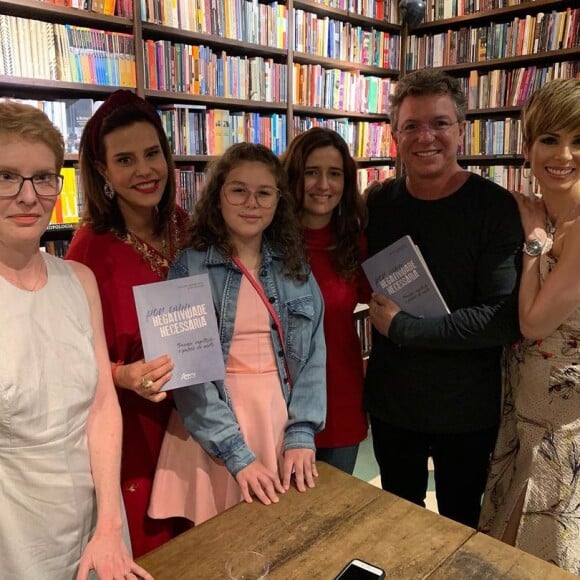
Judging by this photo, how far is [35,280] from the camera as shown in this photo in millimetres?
1086

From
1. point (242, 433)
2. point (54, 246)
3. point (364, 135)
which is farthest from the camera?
point (364, 135)

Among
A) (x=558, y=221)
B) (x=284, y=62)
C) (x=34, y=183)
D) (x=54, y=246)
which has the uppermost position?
(x=284, y=62)

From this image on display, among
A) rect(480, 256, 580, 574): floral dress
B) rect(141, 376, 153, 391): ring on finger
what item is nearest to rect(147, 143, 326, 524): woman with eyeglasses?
rect(141, 376, 153, 391): ring on finger

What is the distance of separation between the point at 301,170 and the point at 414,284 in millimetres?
478

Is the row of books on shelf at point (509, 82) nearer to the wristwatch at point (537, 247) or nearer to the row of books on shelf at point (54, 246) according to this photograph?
the wristwatch at point (537, 247)

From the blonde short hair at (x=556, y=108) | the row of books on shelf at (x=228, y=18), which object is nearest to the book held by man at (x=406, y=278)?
the blonde short hair at (x=556, y=108)

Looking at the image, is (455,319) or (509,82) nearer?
(455,319)

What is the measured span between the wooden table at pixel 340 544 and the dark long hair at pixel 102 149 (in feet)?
2.73

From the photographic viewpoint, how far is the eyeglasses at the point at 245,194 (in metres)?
1.47

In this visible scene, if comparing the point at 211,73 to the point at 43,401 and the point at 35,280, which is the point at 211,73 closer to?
the point at 35,280

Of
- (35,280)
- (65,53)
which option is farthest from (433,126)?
(65,53)

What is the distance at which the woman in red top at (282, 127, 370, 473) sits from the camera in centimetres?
170

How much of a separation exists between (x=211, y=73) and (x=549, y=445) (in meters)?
2.91

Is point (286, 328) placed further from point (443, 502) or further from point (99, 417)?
point (443, 502)
